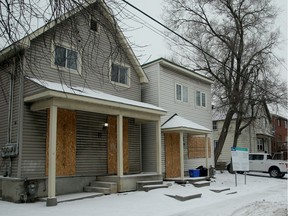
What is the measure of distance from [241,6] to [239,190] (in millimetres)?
16571

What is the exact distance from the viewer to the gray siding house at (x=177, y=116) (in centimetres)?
1808

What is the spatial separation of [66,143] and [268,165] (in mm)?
16726

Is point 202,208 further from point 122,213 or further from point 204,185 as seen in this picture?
point 204,185

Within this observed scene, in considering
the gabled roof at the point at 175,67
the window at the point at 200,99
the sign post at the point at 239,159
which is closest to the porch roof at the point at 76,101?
the gabled roof at the point at 175,67

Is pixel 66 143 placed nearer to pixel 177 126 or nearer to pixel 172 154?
pixel 177 126

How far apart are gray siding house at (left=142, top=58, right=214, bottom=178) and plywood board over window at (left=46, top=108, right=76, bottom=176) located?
5.13 meters

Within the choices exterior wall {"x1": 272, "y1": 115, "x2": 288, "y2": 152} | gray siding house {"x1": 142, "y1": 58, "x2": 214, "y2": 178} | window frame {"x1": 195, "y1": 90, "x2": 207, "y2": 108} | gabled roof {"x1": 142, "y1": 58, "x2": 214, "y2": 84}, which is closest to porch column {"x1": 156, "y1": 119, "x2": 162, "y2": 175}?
gray siding house {"x1": 142, "y1": 58, "x2": 214, "y2": 178}

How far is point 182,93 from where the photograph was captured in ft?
67.4

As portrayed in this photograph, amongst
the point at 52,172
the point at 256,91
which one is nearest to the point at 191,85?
the point at 256,91

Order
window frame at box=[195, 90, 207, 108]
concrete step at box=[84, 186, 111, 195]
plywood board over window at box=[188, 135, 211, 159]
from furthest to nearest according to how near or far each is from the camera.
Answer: window frame at box=[195, 90, 207, 108] < plywood board over window at box=[188, 135, 211, 159] < concrete step at box=[84, 186, 111, 195]

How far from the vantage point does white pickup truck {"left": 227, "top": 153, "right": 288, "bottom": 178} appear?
78.5ft

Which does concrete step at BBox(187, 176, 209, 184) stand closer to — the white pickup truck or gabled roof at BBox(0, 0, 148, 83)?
gabled roof at BBox(0, 0, 148, 83)

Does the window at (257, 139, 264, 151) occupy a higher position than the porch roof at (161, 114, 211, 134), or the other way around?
the porch roof at (161, 114, 211, 134)

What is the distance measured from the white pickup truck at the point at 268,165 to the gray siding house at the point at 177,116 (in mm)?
5832
